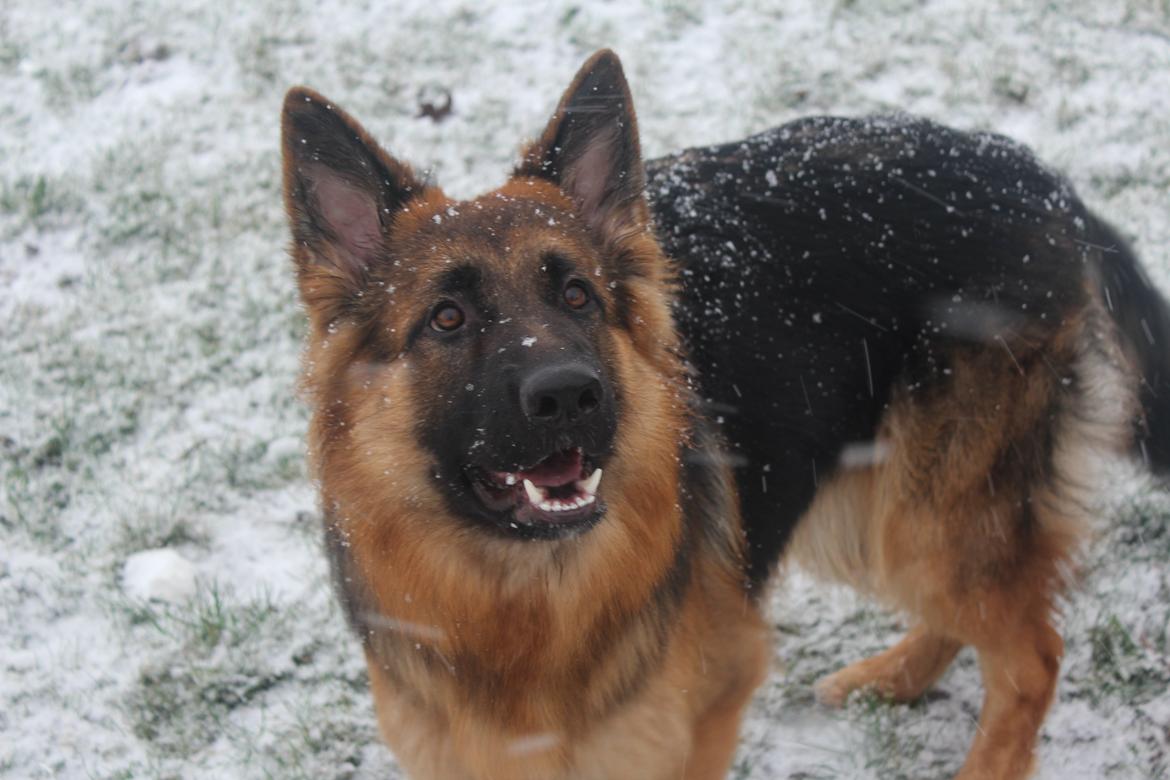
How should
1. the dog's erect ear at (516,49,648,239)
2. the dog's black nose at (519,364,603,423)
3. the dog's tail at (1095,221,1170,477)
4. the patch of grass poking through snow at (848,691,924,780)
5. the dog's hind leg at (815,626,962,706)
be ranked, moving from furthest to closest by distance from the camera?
the dog's hind leg at (815,626,962,706) < the patch of grass poking through snow at (848,691,924,780) < the dog's tail at (1095,221,1170,477) < the dog's erect ear at (516,49,648,239) < the dog's black nose at (519,364,603,423)

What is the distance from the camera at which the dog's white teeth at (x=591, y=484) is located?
2742 mm

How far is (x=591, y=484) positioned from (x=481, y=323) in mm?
533

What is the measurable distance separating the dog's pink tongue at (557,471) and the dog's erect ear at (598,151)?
0.78m

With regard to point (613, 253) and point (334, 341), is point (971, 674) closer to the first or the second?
point (613, 253)

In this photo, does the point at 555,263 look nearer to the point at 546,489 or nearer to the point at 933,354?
the point at 546,489

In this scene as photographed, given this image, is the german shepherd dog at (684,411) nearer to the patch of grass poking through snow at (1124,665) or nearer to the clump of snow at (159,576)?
the patch of grass poking through snow at (1124,665)

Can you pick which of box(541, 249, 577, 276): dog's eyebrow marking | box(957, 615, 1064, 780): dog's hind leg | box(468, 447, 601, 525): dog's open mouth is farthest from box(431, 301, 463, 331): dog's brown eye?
box(957, 615, 1064, 780): dog's hind leg

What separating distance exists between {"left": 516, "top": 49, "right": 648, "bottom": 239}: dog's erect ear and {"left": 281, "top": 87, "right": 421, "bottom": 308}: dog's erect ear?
0.48 meters

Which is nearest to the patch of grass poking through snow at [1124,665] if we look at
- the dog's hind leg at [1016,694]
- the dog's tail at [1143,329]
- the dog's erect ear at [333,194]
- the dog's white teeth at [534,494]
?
the dog's hind leg at [1016,694]

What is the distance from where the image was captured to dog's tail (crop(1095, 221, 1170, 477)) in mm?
3613

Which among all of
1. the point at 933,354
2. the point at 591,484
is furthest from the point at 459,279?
the point at 933,354

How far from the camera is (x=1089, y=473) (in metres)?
3.66

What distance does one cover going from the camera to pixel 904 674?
4109 millimetres

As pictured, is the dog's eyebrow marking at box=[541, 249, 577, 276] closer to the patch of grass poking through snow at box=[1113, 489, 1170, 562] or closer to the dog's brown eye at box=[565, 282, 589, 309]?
the dog's brown eye at box=[565, 282, 589, 309]
